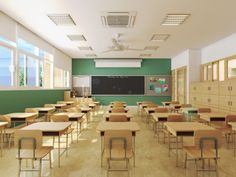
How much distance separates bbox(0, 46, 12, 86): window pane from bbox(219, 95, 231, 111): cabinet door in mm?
7022

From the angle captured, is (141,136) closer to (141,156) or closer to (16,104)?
(141,156)

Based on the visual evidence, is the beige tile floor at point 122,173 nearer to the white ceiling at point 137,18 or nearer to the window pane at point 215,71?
the white ceiling at point 137,18

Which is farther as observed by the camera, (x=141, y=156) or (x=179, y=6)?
(x=179, y=6)

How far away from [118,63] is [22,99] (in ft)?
28.5

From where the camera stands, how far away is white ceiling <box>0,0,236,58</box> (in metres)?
5.46

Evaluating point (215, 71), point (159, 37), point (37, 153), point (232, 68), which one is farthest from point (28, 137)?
point (215, 71)

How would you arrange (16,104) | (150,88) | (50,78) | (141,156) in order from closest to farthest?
1. (141,156)
2. (16,104)
3. (50,78)
4. (150,88)

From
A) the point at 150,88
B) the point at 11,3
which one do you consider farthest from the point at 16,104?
the point at 150,88

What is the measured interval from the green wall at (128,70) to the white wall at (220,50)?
15.2 feet

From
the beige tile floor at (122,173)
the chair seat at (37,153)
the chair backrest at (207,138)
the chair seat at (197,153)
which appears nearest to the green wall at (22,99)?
the beige tile floor at (122,173)

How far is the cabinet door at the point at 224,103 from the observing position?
7.47m

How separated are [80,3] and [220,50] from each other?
642cm

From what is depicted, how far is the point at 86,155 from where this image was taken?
4.95m

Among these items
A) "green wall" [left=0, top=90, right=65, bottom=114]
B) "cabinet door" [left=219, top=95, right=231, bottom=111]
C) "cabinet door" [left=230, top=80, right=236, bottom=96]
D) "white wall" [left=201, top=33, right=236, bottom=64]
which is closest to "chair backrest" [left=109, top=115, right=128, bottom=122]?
"green wall" [left=0, top=90, right=65, bottom=114]
